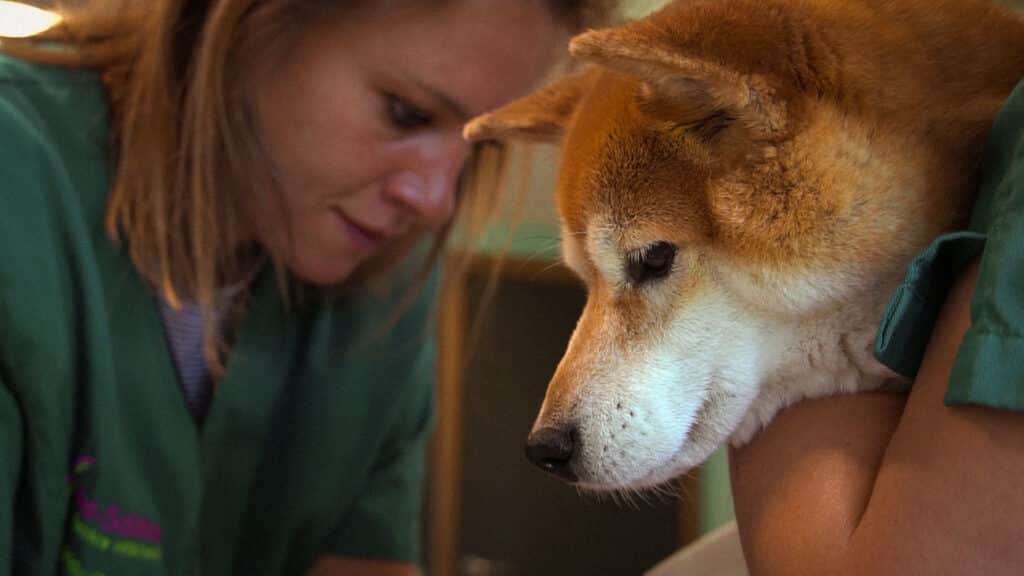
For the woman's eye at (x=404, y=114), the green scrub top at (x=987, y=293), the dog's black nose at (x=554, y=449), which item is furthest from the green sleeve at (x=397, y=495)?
the green scrub top at (x=987, y=293)

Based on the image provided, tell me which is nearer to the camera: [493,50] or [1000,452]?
[1000,452]

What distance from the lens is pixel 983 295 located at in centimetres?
47

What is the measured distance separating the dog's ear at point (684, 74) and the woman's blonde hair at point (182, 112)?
44 centimetres

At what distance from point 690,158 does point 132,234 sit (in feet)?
1.94

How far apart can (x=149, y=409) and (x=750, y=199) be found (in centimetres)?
67

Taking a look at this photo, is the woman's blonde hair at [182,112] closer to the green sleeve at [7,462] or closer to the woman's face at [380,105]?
the woman's face at [380,105]

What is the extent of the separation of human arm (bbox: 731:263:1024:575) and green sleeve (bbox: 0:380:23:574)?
63 cm

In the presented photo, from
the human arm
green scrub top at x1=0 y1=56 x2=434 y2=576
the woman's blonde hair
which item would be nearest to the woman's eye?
the woman's blonde hair

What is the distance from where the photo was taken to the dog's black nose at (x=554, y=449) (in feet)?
2.23

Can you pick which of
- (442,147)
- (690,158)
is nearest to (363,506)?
(442,147)

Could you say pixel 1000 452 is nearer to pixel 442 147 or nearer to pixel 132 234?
pixel 442 147

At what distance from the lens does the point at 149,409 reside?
974 millimetres

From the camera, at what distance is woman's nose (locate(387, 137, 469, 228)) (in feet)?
3.27

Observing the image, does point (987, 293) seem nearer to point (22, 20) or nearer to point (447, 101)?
point (447, 101)
